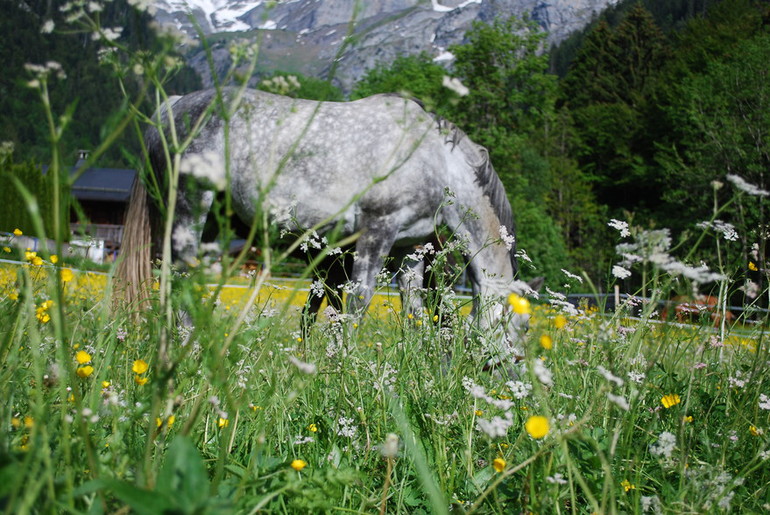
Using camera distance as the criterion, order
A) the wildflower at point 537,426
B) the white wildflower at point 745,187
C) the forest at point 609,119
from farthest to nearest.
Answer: the forest at point 609,119, the white wildflower at point 745,187, the wildflower at point 537,426

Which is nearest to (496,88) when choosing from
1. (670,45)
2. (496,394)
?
(670,45)

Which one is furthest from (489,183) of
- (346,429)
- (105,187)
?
(105,187)

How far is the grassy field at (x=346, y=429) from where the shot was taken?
3.47ft

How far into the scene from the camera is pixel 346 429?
1.94 meters

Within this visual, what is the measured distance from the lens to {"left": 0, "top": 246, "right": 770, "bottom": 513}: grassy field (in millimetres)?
1059

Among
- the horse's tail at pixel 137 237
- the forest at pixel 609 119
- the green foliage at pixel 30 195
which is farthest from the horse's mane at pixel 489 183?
the forest at pixel 609 119

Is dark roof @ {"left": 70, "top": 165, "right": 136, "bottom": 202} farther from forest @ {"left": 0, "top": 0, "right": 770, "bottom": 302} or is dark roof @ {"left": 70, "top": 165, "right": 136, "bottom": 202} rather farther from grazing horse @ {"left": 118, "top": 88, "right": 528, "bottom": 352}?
grazing horse @ {"left": 118, "top": 88, "right": 528, "bottom": 352}

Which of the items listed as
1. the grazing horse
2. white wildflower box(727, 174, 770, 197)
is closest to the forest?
the grazing horse

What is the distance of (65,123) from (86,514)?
643 mm

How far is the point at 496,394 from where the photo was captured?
7.93 ft

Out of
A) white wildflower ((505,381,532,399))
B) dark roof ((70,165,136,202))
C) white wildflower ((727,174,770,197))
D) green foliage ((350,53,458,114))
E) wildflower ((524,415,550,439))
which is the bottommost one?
white wildflower ((505,381,532,399))

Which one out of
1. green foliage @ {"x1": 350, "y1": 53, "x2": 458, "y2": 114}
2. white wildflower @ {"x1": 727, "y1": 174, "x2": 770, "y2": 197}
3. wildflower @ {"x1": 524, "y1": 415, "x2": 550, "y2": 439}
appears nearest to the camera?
wildflower @ {"x1": 524, "y1": 415, "x2": 550, "y2": 439}

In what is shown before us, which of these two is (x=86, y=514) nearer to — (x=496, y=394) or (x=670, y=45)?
(x=496, y=394)

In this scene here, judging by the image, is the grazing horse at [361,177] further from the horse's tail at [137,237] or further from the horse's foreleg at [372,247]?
the horse's tail at [137,237]
